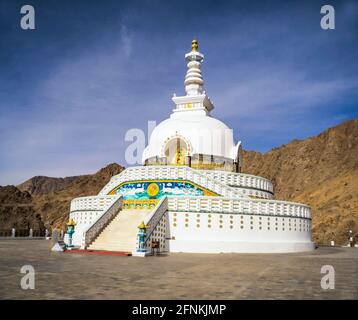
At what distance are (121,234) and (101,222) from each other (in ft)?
5.60

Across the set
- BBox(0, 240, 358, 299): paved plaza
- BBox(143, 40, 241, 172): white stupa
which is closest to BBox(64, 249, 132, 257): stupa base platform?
BBox(0, 240, 358, 299): paved plaza

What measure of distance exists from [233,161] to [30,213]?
3967 centimetres

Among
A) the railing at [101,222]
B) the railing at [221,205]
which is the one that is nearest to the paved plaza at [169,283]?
the railing at [101,222]

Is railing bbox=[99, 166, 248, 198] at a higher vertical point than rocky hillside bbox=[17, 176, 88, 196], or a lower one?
lower

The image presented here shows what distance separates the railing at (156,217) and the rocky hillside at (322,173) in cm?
3543

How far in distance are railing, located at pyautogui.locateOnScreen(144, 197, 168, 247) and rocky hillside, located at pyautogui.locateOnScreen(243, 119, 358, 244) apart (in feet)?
116

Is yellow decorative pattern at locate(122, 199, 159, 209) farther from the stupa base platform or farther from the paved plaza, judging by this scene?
the paved plaza

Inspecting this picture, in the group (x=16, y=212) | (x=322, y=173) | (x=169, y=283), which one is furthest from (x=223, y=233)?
(x=322, y=173)

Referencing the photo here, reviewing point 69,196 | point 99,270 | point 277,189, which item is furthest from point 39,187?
point 99,270

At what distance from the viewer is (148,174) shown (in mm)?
23594

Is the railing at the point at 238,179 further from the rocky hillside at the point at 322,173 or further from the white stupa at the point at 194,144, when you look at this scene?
the rocky hillside at the point at 322,173

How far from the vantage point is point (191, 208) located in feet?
65.8

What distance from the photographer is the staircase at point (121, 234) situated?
59.9 ft

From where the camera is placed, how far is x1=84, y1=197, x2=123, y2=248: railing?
18.8 metres
